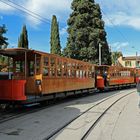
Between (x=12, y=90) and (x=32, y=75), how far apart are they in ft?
6.62

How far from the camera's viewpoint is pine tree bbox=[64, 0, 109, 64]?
1903 inches

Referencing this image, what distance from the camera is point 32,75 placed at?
17109mm

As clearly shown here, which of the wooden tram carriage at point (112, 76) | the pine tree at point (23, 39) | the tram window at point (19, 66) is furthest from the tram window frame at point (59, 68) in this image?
the pine tree at point (23, 39)

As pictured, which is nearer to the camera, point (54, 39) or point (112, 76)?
point (112, 76)

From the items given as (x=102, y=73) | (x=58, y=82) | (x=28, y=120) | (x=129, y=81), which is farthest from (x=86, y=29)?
(x=28, y=120)

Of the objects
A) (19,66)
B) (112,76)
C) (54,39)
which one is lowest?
(112,76)

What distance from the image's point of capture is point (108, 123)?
12336 millimetres

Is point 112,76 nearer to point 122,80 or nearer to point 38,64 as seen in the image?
point 122,80

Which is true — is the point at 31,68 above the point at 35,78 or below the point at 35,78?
above

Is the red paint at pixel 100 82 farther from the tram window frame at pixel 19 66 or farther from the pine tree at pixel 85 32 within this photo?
the tram window frame at pixel 19 66

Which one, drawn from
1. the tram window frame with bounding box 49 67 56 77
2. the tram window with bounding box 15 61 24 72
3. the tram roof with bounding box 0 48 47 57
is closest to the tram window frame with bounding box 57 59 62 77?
the tram window frame with bounding box 49 67 56 77

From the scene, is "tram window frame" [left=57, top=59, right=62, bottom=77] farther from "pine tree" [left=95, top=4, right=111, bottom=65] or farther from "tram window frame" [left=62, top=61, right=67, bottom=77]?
"pine tree" [left=95, top=4, right=111, bottom=65]

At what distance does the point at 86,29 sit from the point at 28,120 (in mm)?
37577

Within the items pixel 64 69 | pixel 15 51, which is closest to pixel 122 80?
pixel 64 69
